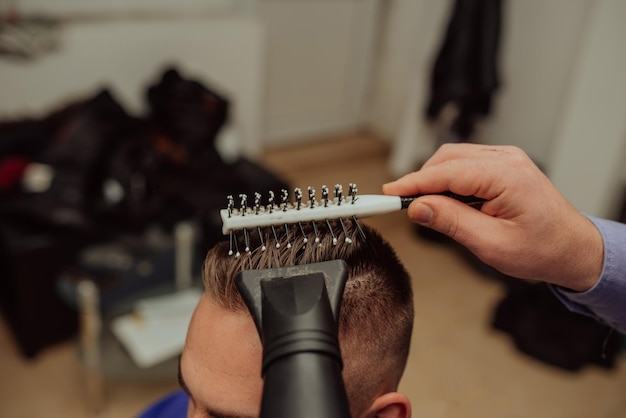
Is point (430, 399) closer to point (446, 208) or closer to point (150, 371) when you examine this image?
point (446, 208)

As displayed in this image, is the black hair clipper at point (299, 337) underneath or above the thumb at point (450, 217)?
underneath

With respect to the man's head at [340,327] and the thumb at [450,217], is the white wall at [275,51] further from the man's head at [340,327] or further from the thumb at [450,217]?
the thumb at [450,217]

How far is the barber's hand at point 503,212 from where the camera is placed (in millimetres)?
587

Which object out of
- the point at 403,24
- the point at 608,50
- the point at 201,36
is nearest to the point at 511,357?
the point at 608,50

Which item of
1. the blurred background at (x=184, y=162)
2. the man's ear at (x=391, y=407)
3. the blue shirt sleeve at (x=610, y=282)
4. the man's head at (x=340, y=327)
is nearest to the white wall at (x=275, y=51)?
the blurred background at (x=184, y=162)

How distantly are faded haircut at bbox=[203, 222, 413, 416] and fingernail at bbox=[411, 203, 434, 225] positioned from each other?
8 cm

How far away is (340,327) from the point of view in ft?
2.13

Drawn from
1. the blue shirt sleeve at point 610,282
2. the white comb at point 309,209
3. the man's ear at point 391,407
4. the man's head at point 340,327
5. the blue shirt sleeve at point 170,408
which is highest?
the white comb at point 309,209

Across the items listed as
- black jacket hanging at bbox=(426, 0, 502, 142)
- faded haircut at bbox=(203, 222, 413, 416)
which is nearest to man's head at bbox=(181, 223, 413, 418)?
faded haircut at bbox=(203, 222, 413, 416)

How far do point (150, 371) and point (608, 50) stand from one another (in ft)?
5.31

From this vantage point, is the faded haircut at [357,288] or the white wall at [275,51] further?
the white wall at [275,51]

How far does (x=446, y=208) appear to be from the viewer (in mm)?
596

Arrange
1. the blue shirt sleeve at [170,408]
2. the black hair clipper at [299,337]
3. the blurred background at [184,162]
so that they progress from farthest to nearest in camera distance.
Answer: the blurred background at [184,162]
the blue shirt sleeve at [170,408]
the black hair clipper at [299,337]

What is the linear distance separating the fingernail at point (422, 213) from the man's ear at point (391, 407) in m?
0.24
